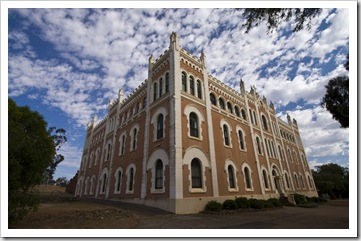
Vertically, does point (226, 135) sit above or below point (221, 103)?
below

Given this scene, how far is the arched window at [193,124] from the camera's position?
1513 cm

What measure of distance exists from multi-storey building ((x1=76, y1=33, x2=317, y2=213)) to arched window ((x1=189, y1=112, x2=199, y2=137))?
9cm

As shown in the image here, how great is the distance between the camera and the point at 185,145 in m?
13.7

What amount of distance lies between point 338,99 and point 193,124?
9.21 meters

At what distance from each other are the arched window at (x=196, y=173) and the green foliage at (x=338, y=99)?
8.46 m

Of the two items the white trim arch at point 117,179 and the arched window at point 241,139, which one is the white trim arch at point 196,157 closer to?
the arched window at point 241,139

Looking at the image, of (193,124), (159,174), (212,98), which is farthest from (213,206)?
(212,98)

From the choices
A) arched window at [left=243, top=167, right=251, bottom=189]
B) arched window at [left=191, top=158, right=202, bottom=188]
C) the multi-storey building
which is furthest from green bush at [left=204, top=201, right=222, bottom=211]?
arched window at [left=243, top=167, right=251, bottom=189]

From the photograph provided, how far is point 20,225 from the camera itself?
6797 millimetres

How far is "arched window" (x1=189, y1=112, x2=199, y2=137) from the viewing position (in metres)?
15.1

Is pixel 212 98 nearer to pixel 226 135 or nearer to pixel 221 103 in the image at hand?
pixel 221 103

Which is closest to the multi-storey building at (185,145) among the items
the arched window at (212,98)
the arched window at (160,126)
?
the arched window at (160,126)
